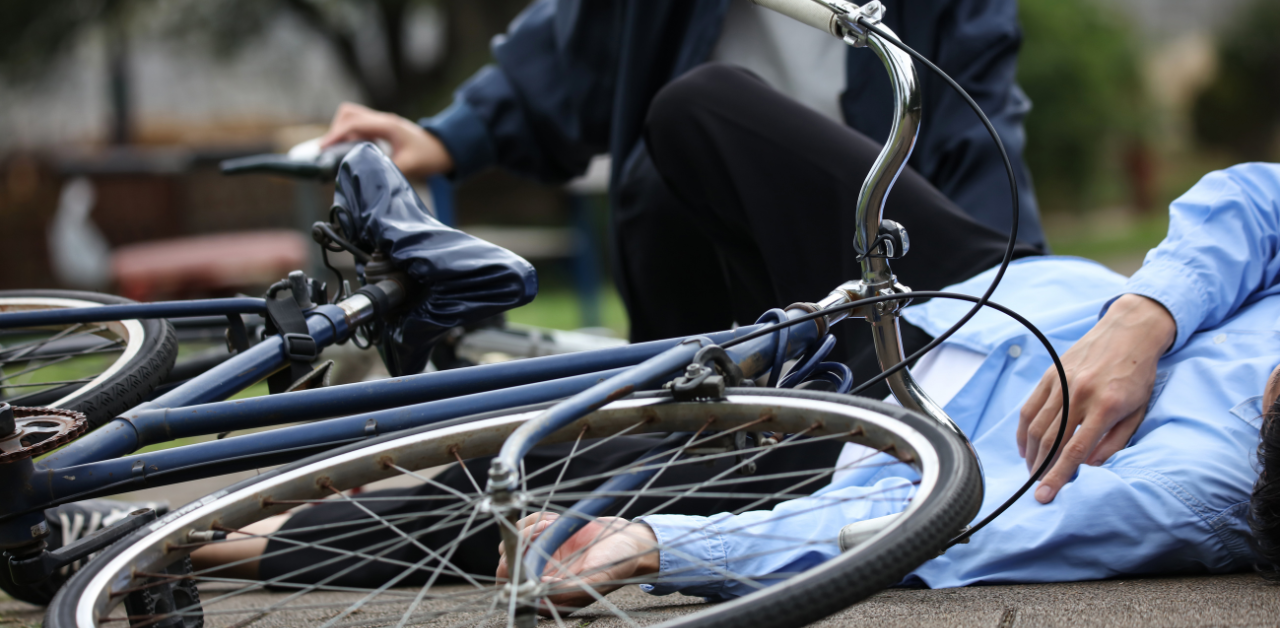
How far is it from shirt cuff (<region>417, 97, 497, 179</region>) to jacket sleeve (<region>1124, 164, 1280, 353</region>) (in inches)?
59.2

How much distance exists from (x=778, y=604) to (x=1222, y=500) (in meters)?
0.76

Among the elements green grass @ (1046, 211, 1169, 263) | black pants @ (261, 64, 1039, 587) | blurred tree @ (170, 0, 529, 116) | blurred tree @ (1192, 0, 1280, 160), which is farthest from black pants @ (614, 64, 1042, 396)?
blurred tree @ (1192, 0, 1280, 160)

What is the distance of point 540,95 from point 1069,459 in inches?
64.3

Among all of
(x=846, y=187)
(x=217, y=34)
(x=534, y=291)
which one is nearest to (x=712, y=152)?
(x=846, y=187)

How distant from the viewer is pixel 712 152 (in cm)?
175

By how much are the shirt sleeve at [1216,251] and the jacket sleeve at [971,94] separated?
2.30 ft

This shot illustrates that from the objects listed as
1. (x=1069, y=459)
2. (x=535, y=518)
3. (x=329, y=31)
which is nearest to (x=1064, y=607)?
(x=1069, y=459)

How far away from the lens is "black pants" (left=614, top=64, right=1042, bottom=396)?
1.62 m

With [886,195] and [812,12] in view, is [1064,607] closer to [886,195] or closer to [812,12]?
[886,195]

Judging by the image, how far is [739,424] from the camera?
3.33 ft

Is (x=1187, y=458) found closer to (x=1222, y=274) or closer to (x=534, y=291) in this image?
(x=1222, y=274)

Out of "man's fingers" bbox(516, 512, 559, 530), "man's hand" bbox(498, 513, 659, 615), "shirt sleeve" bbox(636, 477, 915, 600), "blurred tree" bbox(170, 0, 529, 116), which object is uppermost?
"blurred tree" bbox(170, 0, 529, 116)

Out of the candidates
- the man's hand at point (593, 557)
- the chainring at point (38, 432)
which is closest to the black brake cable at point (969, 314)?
the man's hand at point (593, 557)

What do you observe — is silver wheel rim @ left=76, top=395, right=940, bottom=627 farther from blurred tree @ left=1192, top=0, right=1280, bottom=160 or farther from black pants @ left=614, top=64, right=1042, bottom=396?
blurred tree @ left=1192, top=0, right=1280, bottom=160
